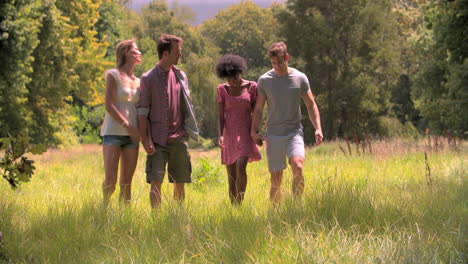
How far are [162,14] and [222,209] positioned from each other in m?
65.2

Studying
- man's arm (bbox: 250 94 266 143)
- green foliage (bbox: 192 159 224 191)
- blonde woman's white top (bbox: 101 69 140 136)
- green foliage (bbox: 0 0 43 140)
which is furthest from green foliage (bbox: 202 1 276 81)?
blonde woman's white top (bbox: 101 69 140 136)

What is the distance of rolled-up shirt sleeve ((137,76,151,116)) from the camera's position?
6246mm

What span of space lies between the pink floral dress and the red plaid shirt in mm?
841

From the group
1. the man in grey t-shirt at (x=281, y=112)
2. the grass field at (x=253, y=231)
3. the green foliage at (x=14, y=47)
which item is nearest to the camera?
the grass field at (x=253, y=231)

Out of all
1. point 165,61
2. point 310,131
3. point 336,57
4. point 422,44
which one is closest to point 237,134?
point 165,61

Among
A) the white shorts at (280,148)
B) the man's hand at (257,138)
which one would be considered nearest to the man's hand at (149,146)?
the man's hand at (257,138)

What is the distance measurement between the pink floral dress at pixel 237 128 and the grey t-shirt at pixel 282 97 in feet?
0.95

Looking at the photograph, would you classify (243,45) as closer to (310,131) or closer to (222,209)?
(310,131)

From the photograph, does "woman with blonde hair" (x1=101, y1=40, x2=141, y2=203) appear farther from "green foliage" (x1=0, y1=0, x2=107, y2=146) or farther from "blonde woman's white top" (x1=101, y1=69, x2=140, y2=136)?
"green foliage" (x1=0, y1=0, x2=107, y2=146)

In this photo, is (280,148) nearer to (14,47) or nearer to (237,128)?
(237,128)

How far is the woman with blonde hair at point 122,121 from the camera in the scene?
642 cm

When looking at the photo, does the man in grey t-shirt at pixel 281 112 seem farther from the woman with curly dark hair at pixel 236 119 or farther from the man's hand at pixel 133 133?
the man's hand at pixel 133 133

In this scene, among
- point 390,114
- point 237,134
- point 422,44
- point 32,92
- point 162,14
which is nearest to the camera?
point 237,134

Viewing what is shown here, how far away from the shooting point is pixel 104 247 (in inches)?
186
